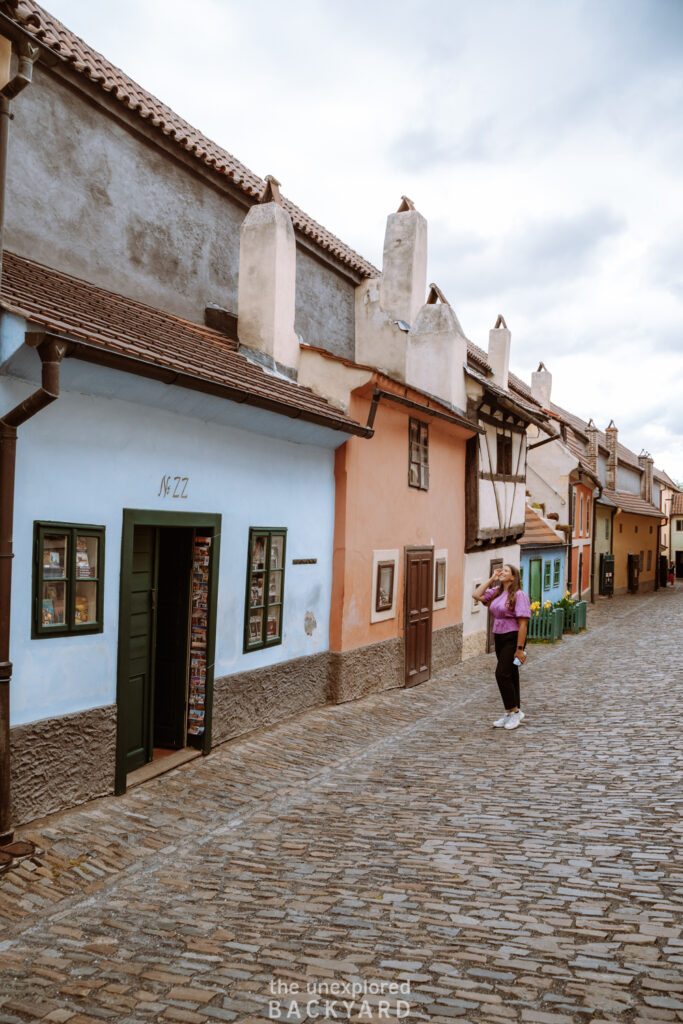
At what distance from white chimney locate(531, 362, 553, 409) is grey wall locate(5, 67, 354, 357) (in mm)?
21074

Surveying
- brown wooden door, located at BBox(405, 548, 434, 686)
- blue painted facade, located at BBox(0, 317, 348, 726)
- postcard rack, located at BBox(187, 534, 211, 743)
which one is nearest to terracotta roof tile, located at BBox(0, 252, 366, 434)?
blue painted facade, located at BBox(0, 317, 348, 726)

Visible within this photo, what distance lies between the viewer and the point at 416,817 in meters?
6.50

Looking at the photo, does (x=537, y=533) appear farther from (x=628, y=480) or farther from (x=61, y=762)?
(x=628, y=480)

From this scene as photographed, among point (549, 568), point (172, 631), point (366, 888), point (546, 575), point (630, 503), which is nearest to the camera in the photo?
point (366, 888)

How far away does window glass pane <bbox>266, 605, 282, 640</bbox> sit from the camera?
30.7 ft

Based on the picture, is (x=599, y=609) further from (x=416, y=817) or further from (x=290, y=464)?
(x=416, y=817)

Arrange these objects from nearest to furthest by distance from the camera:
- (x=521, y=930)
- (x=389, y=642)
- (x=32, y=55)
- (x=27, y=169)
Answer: (x=521, y=930) < (x=32, y=55) < (x=27, y=169) < (x=389, y=642)

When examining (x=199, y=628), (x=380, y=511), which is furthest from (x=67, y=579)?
(x=380, y=511)

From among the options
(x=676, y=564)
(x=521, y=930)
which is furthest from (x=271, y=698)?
(x=676, y=564)

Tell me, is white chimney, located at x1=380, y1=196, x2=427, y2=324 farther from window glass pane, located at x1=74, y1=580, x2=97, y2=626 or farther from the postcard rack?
window glass pane, located at x1=74, y1=580, x2=97, y2=626

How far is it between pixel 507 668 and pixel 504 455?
934cm

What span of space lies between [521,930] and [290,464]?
625 centimetres

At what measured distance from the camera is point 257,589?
910 centimetres

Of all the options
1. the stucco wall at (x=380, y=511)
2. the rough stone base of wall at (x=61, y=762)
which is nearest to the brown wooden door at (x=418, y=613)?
the stucco wall at (x=380, y=511)
